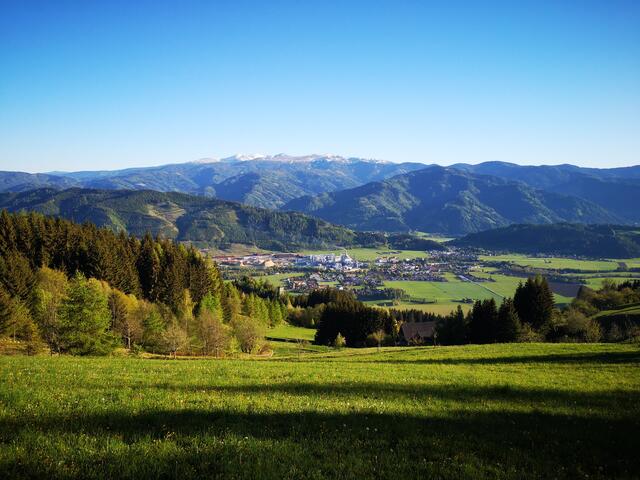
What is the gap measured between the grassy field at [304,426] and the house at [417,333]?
82.1 meters

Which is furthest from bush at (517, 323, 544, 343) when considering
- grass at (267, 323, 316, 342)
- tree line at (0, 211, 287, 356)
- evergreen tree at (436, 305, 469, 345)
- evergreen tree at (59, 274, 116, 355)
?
evergreen tree at (59, 274, 116, 355)

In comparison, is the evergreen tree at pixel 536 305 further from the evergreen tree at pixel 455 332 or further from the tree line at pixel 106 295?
the tree line at pixel 106 295

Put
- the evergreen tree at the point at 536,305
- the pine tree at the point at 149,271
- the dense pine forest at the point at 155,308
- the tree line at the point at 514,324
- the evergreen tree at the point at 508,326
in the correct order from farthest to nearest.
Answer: the pine tree at the point at 149,271
the evergreen tree at the point at 536,305
the evergreen tree at the point at 508,326
the tree line at the point at 514,324
the dense pine forest at the point at 155,308

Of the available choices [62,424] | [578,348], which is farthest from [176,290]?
[62,424]

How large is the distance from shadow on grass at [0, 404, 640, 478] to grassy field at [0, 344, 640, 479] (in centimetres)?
4

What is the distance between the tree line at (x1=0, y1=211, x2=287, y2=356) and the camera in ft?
145

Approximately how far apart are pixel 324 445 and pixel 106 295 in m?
54.3

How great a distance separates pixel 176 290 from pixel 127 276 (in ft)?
34.9

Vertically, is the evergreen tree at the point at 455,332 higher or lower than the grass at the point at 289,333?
higher

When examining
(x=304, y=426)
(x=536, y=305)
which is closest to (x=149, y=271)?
(x=536, y=305)

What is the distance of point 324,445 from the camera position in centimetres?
1039

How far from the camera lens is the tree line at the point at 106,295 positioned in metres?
44.2

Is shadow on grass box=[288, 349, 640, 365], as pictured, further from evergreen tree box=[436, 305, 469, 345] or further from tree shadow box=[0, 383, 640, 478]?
evergreen tree box=[436, 305, 469, 345]

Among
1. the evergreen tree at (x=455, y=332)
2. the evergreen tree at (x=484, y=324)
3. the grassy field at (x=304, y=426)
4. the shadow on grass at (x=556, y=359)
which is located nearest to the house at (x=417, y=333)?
the evergreen tree at (x=455, y=332)
